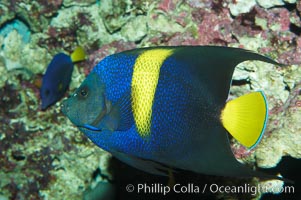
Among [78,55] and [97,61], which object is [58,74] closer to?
[78,55]

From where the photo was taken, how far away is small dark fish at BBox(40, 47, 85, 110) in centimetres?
291

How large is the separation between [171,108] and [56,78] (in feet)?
6.05

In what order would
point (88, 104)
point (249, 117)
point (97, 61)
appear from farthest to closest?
point (97, 61)
point (88, 104)
point (249, 117)

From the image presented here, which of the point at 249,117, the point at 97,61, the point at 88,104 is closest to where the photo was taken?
the point at 249,117

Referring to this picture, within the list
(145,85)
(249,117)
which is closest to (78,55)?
(145,85)

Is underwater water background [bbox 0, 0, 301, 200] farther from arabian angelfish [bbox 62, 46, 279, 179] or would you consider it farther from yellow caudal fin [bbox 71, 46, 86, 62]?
arabian angelfish [bbox 62, 46, 279, 179]

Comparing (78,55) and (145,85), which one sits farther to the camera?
(78,55)

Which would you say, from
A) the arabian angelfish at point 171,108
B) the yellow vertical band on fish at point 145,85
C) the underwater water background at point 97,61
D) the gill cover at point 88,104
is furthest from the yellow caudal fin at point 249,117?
the underwater water background at point 97,61

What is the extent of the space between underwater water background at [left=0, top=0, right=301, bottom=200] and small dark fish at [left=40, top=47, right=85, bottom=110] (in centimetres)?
11

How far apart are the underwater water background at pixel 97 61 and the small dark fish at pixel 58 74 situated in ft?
0.35

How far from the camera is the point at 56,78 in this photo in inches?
115

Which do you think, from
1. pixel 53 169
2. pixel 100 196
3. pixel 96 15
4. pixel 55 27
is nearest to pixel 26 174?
pixel 53 169

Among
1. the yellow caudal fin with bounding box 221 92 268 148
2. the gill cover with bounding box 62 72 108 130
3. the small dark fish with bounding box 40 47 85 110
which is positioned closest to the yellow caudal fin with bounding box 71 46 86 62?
the small dark fish with bounding box 40 47 85 110

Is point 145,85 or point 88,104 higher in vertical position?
point 145,85
